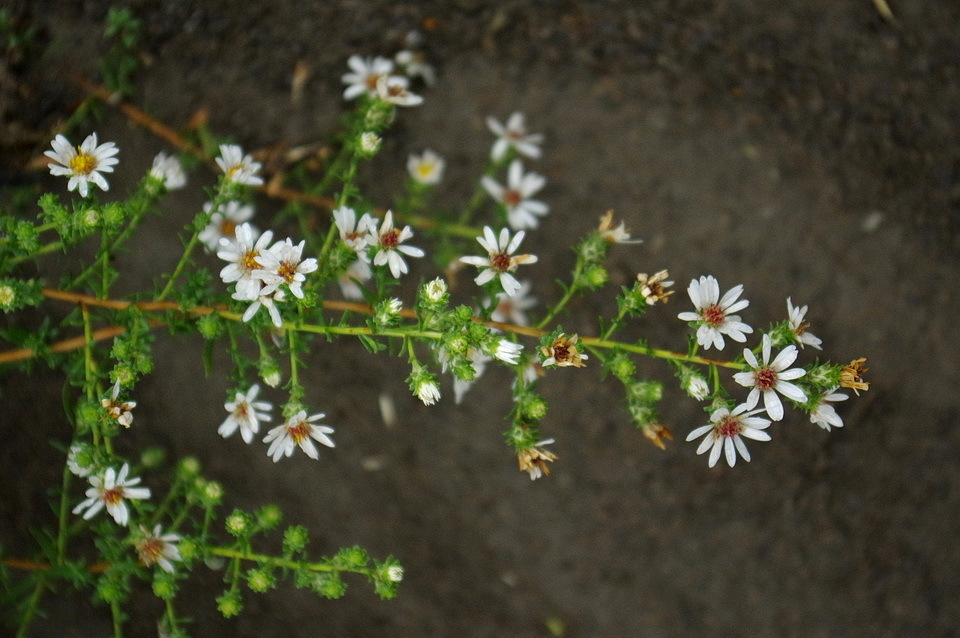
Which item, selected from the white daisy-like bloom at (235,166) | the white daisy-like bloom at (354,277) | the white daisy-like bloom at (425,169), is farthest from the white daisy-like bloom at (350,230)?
the white daisy-like bloom at (425,169)

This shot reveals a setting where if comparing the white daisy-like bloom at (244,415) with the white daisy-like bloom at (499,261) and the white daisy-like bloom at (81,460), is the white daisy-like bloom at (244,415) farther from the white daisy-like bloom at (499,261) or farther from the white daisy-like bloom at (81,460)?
the white daisy-like bloom at (499,261)

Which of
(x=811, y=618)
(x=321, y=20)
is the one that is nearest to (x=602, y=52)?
(x=321, y=20)

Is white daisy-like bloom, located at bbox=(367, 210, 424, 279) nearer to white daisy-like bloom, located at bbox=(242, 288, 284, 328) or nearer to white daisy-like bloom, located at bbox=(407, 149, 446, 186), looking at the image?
white daisy-like bloom, located at bbox=(242, 288, 284, 328)

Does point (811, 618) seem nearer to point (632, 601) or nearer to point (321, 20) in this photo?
point (632, 601)

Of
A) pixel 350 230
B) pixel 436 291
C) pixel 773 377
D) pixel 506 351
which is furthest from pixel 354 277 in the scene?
pixel 773 377

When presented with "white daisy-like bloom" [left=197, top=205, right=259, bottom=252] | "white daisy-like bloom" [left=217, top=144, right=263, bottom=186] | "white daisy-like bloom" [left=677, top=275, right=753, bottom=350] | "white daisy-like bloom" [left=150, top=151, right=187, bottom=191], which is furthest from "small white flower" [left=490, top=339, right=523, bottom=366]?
"white daisy-like bloom" [left=150, top=151, right=187, bottom=191]
